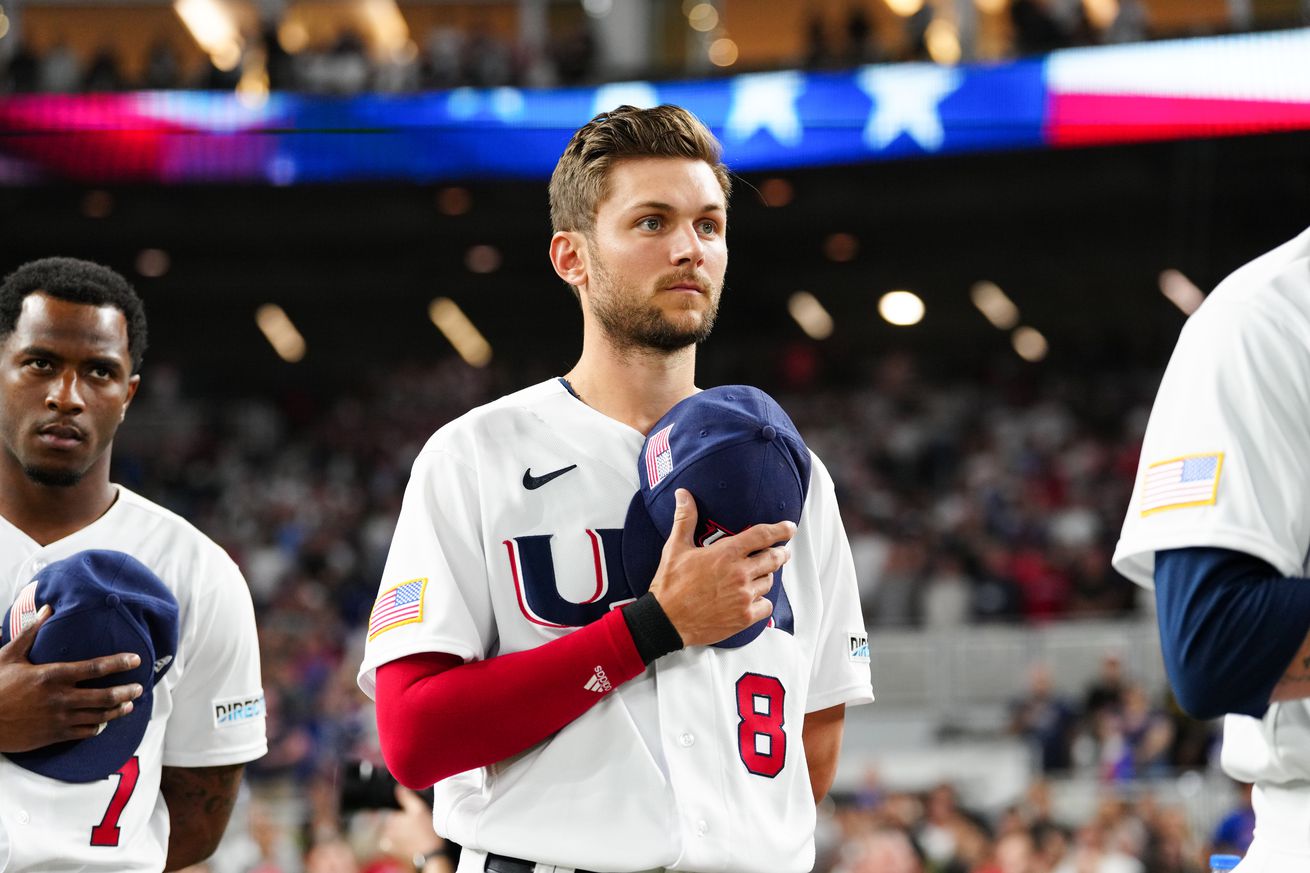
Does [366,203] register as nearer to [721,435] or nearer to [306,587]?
[306,587]

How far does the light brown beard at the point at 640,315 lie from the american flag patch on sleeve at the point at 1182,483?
0.85 m

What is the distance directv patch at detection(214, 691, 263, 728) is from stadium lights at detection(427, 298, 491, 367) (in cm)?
2007

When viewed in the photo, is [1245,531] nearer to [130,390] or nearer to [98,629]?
[98,629]

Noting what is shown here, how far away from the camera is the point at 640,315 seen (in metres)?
2.61

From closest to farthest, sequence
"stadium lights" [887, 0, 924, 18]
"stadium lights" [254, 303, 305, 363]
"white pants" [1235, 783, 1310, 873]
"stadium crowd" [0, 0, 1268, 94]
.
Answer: "white pants" [1235, 783, 1310, 873] → "stadium crowd" [0, 0, 1268, 94] → "stadium lights" [887, 0, 924, 18] → "stadium lights" [254, 303, 305, 363]

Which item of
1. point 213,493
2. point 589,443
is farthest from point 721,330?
point 589,443

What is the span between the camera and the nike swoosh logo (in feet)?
8.44

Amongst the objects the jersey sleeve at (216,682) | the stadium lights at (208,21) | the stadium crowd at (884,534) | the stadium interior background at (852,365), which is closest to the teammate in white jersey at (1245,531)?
the jersey sleeve at (216,682)

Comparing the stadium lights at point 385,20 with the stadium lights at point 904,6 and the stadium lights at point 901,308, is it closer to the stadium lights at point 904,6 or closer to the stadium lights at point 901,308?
the stadium lights at point 904,6

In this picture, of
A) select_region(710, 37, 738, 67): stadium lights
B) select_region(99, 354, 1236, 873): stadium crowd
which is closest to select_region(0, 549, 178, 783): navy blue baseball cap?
select_region(99, 354, 1236, 873): stadium crowd

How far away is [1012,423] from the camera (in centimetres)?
1925

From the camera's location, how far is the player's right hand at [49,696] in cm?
282

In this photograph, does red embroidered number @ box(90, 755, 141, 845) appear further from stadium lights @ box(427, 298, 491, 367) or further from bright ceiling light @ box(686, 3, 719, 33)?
stadium lights @ box(427, 298, 491, 367)

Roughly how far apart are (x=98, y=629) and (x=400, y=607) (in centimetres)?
76
